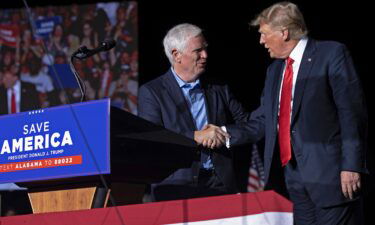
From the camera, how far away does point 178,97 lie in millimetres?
2789

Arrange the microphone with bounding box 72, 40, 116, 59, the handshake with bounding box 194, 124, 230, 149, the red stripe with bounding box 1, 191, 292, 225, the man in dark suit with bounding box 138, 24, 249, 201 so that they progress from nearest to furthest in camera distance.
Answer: the red stripe with bounding box 1, 191, 292, 225 → the microphone with bounding box 72, 40, 116, 59 → the handshake with bounding box 194, 124, 230, 149 → the man in dark suit with bounding box 138, 24, 249, 201

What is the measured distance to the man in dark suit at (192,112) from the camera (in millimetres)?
2689

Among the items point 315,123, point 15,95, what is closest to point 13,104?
A: point 15,95

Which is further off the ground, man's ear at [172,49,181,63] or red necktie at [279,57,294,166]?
man's ear at [172,49,181,63]

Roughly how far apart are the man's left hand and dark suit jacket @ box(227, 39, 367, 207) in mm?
19

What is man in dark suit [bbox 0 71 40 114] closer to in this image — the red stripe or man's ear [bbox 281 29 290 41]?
man's ear [bbox 281 29 290 41]

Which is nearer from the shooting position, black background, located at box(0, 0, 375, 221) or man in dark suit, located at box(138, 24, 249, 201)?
man in dark suit, located at box(138, 24, 249, 201)

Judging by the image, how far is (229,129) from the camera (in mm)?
2668

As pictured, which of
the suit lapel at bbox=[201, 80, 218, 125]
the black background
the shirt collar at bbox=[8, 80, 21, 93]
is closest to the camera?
the suit lapel at bbox=[201, 80, 218, 125]

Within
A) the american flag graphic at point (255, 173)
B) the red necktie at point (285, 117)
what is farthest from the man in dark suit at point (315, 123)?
the american flag graphic at point (255, 173)

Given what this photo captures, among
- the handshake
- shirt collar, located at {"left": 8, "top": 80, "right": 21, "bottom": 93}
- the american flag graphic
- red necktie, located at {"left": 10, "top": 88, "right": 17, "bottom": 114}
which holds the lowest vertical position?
the american flag graphic

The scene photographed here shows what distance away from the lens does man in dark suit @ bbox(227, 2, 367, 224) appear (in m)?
2.13

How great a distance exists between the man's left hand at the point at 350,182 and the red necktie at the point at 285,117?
0.22 m

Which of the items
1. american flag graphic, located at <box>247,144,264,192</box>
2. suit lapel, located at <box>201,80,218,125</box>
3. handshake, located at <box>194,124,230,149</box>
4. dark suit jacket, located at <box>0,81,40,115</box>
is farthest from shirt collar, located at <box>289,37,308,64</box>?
dark suit jacket, located at <box>0,81,40,115</box>
